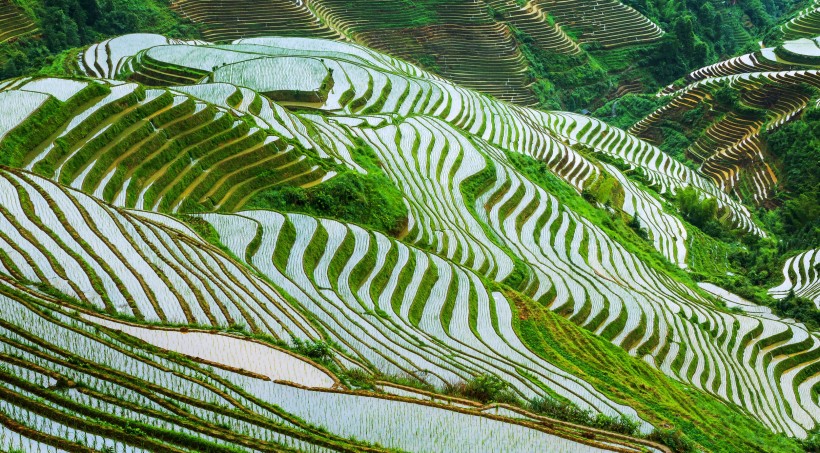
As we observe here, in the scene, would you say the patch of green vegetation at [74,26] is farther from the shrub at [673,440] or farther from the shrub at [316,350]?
the shrub at [673,440]

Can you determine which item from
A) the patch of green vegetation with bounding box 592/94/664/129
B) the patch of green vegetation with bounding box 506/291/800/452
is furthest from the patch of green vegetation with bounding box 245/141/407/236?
the patch of green vegetation with bounding box 592/94/664/129

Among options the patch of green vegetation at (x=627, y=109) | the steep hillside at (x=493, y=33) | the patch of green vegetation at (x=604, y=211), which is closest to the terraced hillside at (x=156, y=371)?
the patch of green vegetation at (x=604, y=211)

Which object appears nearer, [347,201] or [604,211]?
[347,201]

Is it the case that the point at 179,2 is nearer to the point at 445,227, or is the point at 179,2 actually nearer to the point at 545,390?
the point at 445,227

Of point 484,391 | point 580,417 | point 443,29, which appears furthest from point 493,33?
point 580,417

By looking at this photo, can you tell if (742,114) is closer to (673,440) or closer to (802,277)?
(802,277)

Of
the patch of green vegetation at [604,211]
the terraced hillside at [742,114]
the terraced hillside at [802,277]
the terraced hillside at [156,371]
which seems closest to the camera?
the terraced hillside at [156,371]

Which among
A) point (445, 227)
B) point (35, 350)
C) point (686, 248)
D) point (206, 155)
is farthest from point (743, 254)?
point (35, 350)
